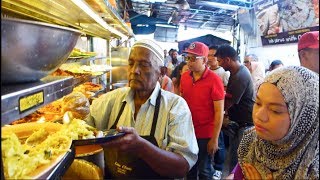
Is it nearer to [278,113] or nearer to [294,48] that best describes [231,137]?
[294,48]

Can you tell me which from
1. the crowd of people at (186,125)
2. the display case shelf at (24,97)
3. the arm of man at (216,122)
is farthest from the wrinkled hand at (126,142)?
the arm of man at (216,122)

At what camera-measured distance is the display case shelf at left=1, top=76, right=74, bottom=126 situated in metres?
0.58

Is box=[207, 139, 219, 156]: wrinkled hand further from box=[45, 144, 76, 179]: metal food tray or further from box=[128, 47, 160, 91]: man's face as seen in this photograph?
box=[45, 144, 76, 179]: metal food tray

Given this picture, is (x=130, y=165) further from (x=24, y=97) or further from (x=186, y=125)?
(x=24, y=97)

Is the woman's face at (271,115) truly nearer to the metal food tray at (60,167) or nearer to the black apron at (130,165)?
the black apron at (130,165)

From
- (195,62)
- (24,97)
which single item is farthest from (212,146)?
(24,97)

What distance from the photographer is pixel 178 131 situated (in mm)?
1621

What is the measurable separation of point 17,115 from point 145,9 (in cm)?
986

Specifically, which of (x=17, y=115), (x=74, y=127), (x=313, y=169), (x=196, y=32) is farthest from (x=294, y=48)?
(x=196, y=32)

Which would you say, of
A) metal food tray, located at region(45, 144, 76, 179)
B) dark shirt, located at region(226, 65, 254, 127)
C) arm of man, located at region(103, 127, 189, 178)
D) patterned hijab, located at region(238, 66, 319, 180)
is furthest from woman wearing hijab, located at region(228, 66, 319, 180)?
dark shirt, located at region(226, 65, 254, 127)

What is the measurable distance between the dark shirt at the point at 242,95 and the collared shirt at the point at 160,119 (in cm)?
185

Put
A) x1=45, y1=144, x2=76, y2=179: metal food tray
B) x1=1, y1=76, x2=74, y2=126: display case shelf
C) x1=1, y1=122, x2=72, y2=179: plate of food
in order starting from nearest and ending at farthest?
x1=1, y1=76, x2=74, y2=126: display case shelf
x1=1, y1=122, x2=72, y2=179: plate of food
x1=45, y1=144, x2=76, y2=179: metal food tray

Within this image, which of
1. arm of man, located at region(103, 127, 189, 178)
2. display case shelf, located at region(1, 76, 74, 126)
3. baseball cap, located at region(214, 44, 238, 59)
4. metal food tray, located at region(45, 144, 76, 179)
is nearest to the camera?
display case shelf, located at region(1, 76, 74, 126)

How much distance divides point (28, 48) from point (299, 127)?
1.10 metres
